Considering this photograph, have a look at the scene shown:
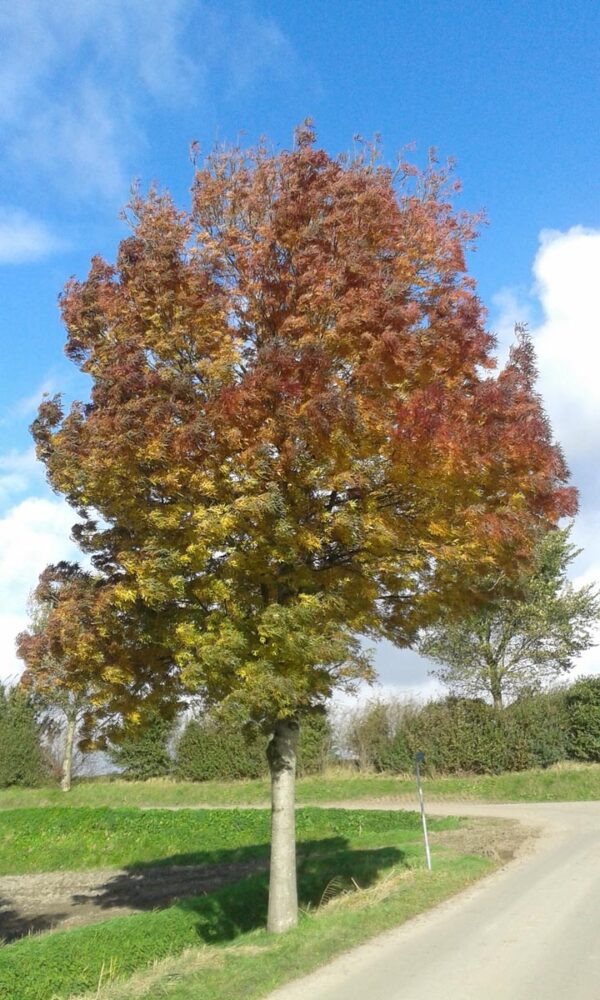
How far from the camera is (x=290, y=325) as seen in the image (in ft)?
28.3

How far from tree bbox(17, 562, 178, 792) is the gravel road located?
11.8 ft

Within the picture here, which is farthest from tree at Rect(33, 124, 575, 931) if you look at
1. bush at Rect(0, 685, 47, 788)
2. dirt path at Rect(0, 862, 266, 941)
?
bush at Rect(0, 685, 47, 788)

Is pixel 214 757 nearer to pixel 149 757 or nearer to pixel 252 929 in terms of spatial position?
pixel 149 757

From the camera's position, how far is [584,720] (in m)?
28.7

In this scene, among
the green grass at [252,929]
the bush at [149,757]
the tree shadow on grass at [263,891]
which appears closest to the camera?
the green grass at [252,929]

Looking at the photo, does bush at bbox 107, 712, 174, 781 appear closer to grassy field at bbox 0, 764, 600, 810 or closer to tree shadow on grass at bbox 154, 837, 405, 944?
grassy field at bbox 0, 764, 600, 810

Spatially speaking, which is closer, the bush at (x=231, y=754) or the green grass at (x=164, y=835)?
the green grass at (x=164, y=835)

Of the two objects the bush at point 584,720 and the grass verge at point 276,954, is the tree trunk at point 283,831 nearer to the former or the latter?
the grass verge at point 276,954

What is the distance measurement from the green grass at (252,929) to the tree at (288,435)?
1187 millimetres

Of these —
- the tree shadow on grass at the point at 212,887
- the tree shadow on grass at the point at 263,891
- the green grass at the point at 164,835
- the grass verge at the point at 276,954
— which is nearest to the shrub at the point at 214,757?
the green grass at the point at 164,835

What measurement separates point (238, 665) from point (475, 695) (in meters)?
27.7

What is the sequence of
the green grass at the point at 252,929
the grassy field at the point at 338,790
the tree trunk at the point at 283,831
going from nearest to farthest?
1. the green grass at the point at 252,929
2. the tree trunk at the point at 283,831
3. the grassy field at the point at 338,790

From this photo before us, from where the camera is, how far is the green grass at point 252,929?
24.7 feet

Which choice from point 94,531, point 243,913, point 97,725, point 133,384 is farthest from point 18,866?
point 133,384
